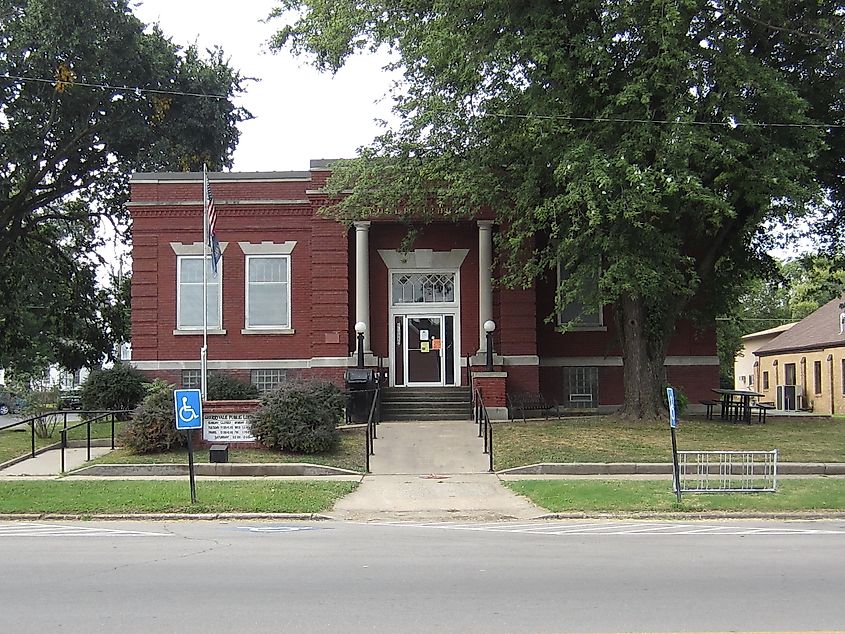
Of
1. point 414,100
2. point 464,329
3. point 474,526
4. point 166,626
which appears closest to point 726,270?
point 464,329

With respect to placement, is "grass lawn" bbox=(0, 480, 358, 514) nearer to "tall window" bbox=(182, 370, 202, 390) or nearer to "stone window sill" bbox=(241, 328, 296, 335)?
"tall window" bbox=(182, 370, 202, 390)

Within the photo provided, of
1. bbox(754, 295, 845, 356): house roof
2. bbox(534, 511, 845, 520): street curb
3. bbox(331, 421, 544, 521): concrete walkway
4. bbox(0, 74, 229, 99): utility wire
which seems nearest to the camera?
bbox(534, 511, 845, 520): street curb

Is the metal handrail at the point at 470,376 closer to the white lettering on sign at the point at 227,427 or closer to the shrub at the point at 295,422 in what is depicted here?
the shrub at the point at 295,422

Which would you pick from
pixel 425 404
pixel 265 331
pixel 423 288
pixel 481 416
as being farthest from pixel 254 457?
pixel 423 288

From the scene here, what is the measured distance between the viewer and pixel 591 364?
90.9 ft

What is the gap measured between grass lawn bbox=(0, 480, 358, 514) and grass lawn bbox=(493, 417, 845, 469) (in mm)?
4714

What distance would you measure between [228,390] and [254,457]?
22.2ft

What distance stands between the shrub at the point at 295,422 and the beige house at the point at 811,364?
3016 cm

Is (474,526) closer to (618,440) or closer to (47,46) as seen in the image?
(618,440)

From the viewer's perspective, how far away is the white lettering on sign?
19.1 meters

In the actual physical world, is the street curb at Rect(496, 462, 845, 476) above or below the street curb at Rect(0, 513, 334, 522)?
above

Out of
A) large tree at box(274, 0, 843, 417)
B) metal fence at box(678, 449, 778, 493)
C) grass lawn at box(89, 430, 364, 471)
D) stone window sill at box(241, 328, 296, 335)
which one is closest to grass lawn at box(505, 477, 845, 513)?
metal fence at box(678, 449, 778, 493)

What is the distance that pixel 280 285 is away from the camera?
2697cm

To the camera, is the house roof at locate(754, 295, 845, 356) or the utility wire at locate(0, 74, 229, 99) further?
the house roof at locate(754, 295, 845, 356)
